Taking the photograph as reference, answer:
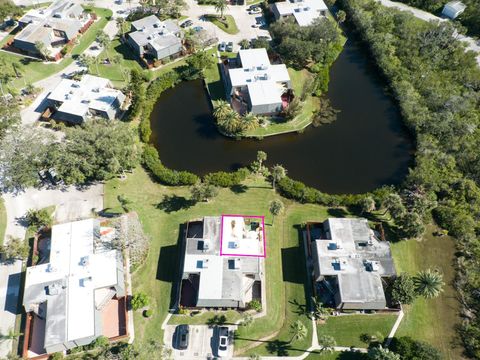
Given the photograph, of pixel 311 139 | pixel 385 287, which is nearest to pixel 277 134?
pixel 311 139

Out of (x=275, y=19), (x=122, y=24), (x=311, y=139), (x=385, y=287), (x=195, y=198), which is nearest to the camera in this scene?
(x=385, y=287)

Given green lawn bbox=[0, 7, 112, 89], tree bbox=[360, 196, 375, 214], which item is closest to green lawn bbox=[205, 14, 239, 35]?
green lawn bbox=[0, 7, 112, 89]

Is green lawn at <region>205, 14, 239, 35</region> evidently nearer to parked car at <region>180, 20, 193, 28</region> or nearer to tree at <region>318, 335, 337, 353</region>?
parked car at <region>180, 20, 193, 28</region>

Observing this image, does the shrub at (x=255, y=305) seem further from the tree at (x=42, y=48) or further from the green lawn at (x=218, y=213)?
the tree at (x=42, y=48)

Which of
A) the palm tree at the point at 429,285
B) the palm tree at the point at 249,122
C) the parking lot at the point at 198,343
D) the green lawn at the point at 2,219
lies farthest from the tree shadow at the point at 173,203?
the palm tree at the point at 429,285

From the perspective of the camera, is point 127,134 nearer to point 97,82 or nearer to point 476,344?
point 97,82

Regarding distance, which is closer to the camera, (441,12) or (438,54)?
(438,54)
